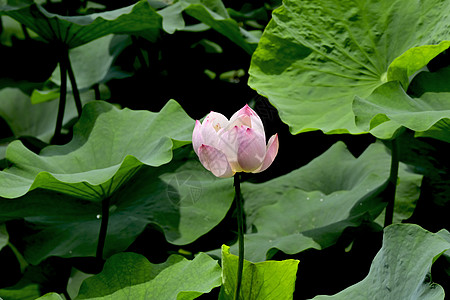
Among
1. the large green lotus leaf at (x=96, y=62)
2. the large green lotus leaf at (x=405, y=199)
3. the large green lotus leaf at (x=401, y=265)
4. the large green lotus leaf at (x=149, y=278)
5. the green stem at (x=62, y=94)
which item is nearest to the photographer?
the large green lotus leaf at (x=401, y=265)

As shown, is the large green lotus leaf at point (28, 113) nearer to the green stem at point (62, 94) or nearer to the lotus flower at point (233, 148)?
the green stem at point (62, 94)

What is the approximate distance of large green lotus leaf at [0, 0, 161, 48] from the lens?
1760mm

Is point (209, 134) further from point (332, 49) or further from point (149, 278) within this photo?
point (332, 49)

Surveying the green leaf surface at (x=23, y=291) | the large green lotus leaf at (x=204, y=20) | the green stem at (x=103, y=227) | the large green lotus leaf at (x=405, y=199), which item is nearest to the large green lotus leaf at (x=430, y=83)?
the large green lotus leaf at (x=405, y=199)

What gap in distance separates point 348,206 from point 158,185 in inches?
19.2

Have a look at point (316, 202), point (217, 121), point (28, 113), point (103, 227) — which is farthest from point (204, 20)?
point (217, 121)

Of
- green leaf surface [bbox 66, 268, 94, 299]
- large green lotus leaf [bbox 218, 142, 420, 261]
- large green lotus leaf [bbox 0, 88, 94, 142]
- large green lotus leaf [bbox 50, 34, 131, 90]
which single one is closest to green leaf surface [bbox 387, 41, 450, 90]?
large green lotus leaf [bbox 218, 142, 420, 261]

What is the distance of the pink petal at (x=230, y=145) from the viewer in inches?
34.8

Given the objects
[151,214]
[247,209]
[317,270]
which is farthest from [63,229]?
[317,270]

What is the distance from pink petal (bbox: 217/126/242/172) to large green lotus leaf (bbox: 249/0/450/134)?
55cm

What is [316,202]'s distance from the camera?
5.43ft

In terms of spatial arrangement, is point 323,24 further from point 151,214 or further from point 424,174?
point 151,214

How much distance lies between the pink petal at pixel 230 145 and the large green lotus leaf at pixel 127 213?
0.66 m

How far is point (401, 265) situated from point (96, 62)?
5.00 feet
